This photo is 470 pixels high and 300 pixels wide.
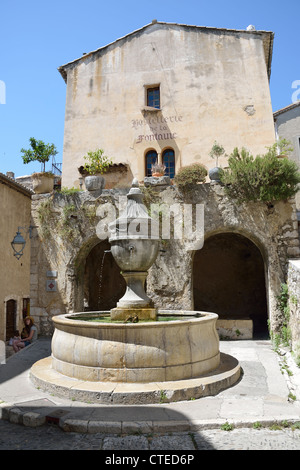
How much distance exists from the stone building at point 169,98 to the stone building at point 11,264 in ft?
6.41

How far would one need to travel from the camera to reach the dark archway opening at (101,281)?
11805mm

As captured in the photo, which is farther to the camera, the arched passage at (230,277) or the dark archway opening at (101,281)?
the arched passage at (230,277)

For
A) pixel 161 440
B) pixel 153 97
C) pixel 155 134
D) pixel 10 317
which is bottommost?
pixel 10 317

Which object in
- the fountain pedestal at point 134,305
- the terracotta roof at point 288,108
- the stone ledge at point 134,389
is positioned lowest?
the stone ledge at point 134,389

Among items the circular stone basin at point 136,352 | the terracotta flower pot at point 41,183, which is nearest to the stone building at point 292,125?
the terracotta flower pot at point 41,183

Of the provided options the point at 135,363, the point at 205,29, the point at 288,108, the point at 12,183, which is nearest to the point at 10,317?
the point at 12,183

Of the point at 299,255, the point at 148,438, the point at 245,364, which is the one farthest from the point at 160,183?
the point at 148,438

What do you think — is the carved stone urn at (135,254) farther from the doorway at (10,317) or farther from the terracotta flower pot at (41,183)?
the doorway at (10,317)

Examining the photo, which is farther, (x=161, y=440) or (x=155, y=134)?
(x=155, y=134)

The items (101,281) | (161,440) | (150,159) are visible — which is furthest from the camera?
(150,159)

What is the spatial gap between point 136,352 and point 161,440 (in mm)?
1306

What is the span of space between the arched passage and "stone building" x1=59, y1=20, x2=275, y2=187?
119 inches

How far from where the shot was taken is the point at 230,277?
41.5ft

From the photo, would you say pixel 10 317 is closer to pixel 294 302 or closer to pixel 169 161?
pixel 169 161
